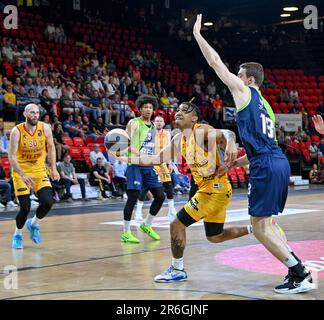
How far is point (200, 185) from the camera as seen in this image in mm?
5660

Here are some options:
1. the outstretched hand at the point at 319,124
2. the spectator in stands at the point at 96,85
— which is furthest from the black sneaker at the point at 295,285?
the spectator in stands at the point at 96,85

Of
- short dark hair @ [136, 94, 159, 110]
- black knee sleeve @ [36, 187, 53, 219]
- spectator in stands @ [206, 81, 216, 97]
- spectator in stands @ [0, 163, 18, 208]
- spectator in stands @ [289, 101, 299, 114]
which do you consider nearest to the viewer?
black knee sleeve @ [36, 187, 53, 219]

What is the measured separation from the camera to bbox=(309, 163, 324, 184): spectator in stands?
2125 cm

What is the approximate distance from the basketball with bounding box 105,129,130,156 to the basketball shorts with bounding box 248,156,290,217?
1564 millimetres

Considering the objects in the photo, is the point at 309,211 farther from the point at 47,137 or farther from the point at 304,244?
the point at 47,137

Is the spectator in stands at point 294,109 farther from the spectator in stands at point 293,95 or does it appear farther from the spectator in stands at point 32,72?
the spectator in stands at point 32,72

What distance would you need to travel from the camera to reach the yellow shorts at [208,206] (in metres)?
5.46

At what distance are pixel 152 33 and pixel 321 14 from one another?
Result: 8.51 metres

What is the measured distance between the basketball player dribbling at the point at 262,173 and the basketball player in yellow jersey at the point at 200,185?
409 mm

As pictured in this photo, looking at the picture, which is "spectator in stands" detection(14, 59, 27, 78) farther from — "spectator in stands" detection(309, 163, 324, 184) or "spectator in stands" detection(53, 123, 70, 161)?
"spectator in stands" detection(309, 163, 324, 184)

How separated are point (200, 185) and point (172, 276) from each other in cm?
90

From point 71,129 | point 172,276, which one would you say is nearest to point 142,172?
point 172,276

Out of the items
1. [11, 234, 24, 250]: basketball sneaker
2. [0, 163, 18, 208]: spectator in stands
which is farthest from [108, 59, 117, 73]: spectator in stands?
[11, 234, 24, 250]: basketball sneaker
